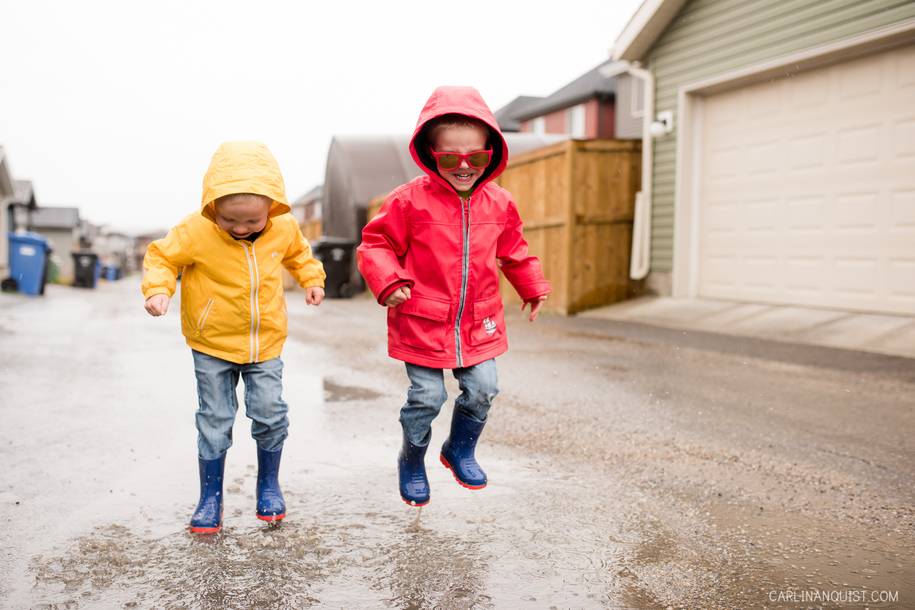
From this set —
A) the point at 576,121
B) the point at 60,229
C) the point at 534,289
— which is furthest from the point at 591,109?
the point at 60,229

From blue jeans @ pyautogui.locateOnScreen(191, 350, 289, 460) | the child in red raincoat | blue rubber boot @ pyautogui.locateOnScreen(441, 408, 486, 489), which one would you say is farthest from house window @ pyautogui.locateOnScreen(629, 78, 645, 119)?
blue jeans @ pyautogui.locateOnScreen(191, 350, 289, 460)

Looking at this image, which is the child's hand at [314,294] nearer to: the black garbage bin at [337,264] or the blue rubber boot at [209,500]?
the blue rubber boot at [209,500]

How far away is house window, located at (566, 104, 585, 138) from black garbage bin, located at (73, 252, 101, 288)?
1882 cm

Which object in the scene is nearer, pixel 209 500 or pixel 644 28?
pixel 209 500

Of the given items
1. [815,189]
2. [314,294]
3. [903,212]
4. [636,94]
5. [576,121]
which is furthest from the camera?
[576,121]

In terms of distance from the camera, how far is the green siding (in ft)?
27.2

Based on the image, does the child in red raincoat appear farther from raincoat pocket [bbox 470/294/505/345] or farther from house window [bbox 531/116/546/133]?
house window [bbox 531/116/546/133]

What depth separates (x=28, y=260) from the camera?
17031 mm

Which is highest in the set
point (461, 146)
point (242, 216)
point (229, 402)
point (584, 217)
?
point (461, 146)

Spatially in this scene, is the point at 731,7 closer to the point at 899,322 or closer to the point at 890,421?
the point at 899,322

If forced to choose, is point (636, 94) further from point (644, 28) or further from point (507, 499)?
point (507, 499)

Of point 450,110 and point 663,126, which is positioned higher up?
point 663,126

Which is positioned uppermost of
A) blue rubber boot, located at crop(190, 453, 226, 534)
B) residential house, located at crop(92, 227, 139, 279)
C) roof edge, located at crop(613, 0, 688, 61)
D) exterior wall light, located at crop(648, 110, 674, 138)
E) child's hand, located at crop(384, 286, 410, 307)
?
roof edge, located at crop(613, 0, 688, 61)

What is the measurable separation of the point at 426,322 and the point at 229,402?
826 millimetres
